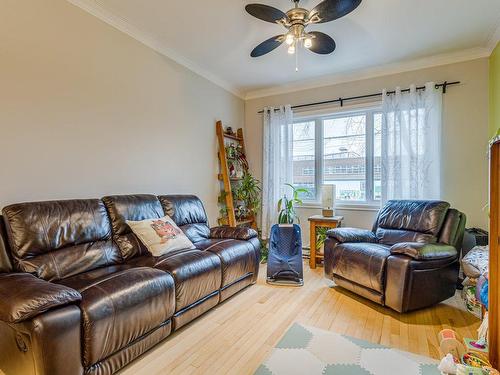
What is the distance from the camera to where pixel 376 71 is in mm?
3654

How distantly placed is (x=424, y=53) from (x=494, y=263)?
9.31 feet

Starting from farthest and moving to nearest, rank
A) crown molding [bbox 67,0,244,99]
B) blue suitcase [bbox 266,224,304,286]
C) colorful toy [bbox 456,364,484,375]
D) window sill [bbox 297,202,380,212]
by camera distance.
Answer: window sill [bbox 297,202,380,212] < blue suitcase [bbox 266,224,304,286] < crown molding [bbox 67,0,244,99] < colorful toy [bbox 456,364,484,375]

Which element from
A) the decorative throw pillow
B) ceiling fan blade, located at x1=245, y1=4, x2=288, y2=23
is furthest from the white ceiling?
the decorative throw pillow

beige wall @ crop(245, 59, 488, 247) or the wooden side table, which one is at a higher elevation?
beige wall @ crop(245, 59, 488, 247)

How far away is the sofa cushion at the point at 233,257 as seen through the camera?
2.47 meters

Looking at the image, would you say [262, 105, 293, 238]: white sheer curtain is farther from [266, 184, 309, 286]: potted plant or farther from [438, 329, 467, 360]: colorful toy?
[438, 329, 467, 360]: colorful toy

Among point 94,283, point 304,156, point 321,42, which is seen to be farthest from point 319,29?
point 94,283

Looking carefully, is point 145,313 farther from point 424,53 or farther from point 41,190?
point 424,53

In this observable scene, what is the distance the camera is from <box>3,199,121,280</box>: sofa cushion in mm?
1763

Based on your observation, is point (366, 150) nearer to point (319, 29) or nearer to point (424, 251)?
point (319, 29)

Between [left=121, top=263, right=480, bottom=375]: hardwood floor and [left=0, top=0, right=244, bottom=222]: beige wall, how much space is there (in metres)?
1.47

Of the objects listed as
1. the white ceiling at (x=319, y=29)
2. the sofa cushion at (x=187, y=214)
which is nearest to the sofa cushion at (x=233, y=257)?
the sofa cushion at (x=187, y=214)

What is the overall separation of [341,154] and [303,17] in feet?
7.32

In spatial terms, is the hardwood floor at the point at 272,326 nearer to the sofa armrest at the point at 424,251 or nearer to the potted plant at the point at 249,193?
the sofa armrest at the point at 424,251
